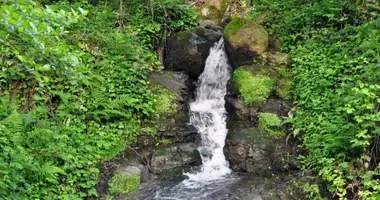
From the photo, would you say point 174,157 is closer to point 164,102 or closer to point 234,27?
point 164,102

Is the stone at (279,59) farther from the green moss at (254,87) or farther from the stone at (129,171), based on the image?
the stone at (129,171)

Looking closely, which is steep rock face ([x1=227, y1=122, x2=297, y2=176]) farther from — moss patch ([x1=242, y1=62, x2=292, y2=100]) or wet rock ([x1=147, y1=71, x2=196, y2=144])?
moss patch ([x1=242, y1=62, x2=292, y2=100])

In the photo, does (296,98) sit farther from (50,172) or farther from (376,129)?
(50,172)

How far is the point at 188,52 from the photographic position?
9633mm

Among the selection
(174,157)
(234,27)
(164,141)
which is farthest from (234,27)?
(174,157)

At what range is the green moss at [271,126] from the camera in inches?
292

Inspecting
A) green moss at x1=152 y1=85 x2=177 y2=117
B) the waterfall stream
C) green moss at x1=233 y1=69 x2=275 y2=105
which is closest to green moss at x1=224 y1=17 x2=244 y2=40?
the waterfall stream

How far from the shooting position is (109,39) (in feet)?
28.3

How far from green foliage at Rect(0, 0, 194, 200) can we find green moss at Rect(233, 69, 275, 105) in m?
1.99

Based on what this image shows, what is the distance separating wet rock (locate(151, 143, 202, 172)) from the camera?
7180 mm

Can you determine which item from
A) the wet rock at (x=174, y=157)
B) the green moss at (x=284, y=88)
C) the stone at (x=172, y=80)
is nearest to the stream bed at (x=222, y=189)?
the wet rock at (x=174, y=157)

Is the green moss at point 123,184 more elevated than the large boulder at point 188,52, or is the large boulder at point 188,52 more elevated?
the large boulder at point 188,52

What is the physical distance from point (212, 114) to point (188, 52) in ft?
6.54

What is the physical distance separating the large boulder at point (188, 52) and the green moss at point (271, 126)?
2819 millimetres
